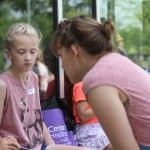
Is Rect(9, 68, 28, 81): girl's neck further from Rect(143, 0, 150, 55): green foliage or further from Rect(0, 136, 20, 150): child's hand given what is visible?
Rect(143, 0, 150, 55): green foliage

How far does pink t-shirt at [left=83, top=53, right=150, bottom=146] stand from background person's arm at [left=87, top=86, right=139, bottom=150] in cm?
4

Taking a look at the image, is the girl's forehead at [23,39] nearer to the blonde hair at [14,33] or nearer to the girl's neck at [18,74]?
the blonde hair at [14,33]

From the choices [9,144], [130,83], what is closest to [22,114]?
[9,144]

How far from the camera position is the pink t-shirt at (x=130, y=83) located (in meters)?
1.95

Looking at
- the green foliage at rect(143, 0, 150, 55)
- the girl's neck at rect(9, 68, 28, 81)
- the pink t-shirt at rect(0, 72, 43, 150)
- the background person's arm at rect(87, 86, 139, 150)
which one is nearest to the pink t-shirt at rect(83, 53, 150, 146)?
the background person's arm at rect(87, 86, 139, 150)

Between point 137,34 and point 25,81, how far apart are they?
4.78m

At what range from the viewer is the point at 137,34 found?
743 cm

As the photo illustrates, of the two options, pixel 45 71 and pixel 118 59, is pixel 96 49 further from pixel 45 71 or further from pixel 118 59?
pixel 45 71

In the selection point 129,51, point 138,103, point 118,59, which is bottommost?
point 129,51

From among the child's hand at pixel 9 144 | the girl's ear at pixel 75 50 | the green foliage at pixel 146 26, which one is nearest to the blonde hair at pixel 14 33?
the child's hand at pixel 9 144

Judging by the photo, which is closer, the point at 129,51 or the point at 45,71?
the point at 45,71

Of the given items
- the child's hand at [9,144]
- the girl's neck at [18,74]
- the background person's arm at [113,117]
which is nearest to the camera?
the background person's arm at [113,117]

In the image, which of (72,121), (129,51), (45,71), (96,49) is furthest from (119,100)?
(129,51)

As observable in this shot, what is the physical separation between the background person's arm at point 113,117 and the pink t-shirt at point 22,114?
74 centimetres
